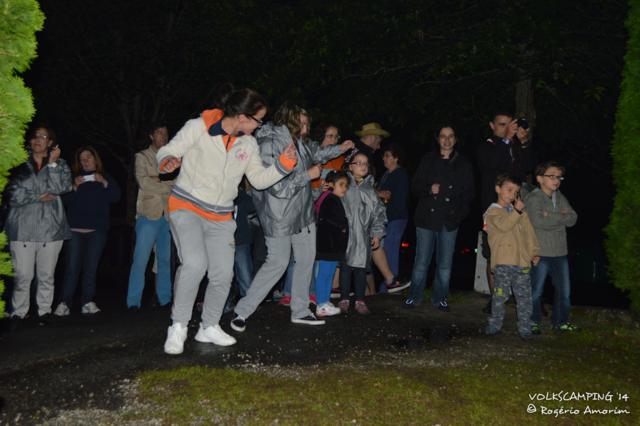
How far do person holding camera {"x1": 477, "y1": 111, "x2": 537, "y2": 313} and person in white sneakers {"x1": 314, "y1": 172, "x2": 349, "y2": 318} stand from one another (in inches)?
68.6

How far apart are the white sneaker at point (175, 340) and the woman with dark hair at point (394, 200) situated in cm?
441

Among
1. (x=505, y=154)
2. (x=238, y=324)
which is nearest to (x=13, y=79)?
(x=238, y=324)

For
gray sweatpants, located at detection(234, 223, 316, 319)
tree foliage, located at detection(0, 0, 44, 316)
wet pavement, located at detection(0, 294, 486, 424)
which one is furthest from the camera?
gray sweatpants, located at detection(234, 223, 316, 319)

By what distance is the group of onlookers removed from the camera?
5.57 meters

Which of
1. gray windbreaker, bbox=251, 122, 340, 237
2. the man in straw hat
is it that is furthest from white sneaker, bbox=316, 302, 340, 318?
the man in straw hat

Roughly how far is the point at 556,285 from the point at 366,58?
600cm

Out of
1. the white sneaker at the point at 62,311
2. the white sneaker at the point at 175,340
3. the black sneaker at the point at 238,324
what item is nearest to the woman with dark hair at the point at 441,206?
the black sneaker at the point at 238,324

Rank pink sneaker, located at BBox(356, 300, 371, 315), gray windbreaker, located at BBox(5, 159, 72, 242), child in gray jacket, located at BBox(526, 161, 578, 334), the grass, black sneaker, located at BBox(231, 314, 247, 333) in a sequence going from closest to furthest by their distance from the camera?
1. the grass
2. black sneaker, located at BBox(231, 314, 247, 333)
3. child in gray jacket, located at BBox(526, 161, 578, 334)
4. gray windbreaker, located at BBox(5, 159, 72, 242)
5. pink sneaker, located at BBox(356, 300, 371, 315)

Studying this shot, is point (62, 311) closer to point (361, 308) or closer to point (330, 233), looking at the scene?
point (330, 233)

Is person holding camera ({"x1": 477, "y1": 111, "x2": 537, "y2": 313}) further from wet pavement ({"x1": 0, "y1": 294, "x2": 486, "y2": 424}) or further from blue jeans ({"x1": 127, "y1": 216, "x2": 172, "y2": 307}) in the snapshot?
blue jeans ({"x1": 127, "y1": 216, "x2": 172, "y2": 307})

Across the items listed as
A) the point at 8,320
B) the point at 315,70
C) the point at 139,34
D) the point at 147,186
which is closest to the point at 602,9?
the point at 315,70

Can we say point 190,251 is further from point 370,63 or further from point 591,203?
point 591,203

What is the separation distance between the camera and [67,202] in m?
7.75

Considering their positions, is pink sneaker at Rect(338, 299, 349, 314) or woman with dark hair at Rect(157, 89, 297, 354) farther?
pink sneaker at Rect(338, 299, 349, 314)
